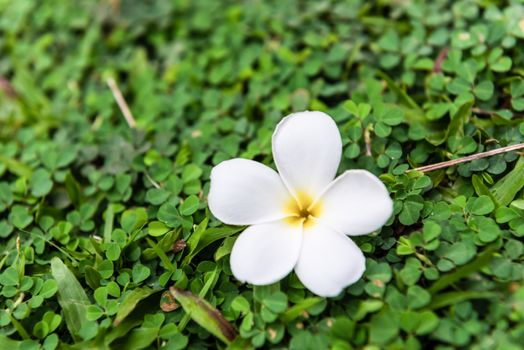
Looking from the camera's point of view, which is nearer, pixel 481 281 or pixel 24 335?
pixel 481 281

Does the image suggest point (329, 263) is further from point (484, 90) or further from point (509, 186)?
point (484, 90)

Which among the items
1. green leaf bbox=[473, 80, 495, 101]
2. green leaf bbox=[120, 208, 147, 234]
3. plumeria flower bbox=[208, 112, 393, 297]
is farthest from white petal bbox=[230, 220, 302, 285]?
green leaf bbox=[473, 80, 495, 101]

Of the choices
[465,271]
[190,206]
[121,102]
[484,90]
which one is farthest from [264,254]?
[121,102]

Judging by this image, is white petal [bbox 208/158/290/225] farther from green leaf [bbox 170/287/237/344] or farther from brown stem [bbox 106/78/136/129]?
brown stem [bbox 106/78/136/129]

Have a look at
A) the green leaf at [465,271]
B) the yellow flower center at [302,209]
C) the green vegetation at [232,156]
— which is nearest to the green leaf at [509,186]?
the green vegetation at [232,156]

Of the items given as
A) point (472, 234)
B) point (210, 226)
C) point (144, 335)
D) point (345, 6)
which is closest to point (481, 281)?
point (472, 234)

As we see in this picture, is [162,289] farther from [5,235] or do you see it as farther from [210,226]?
[5,235]
